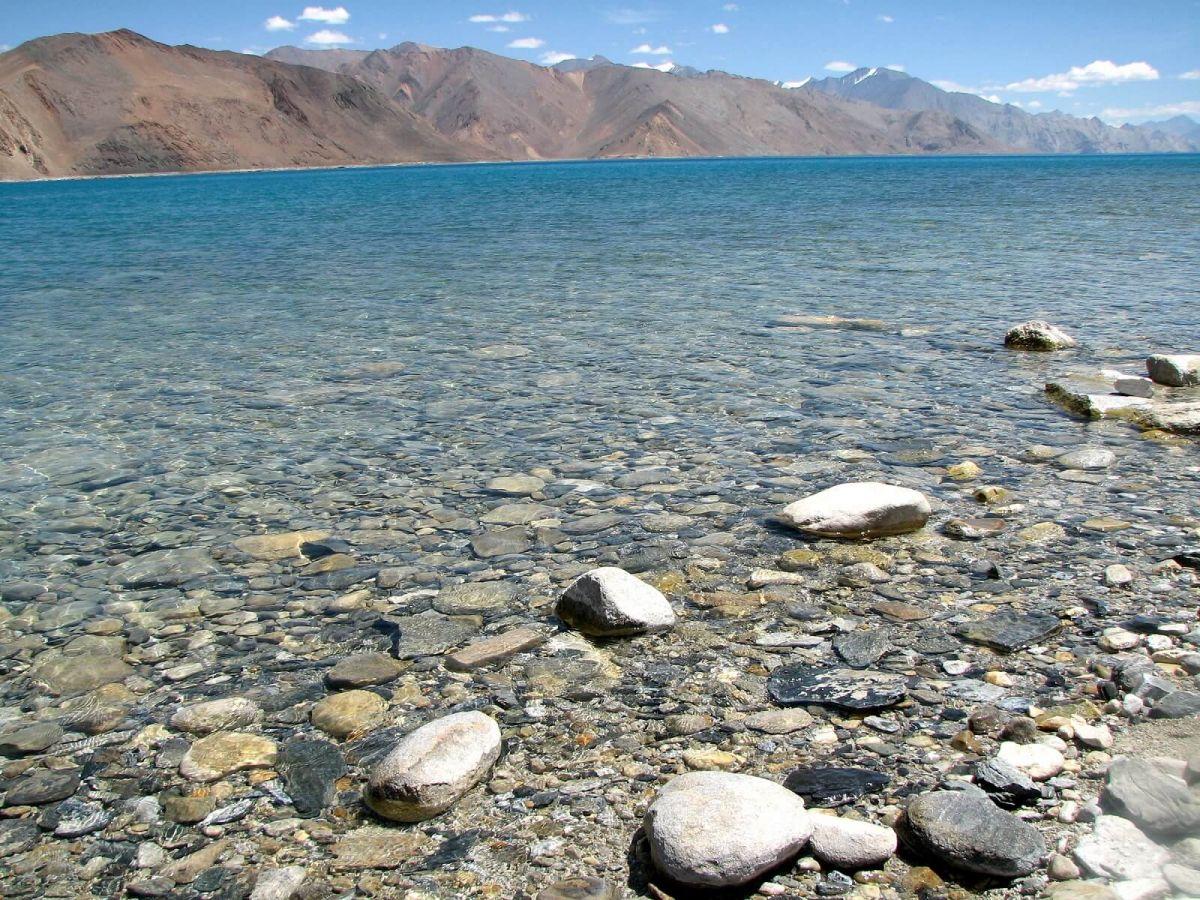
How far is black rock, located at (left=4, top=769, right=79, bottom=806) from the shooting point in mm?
4659

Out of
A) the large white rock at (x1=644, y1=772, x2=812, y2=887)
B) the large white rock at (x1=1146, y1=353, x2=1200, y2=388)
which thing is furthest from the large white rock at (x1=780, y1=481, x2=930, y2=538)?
the large white rock at (x1=1146, y1=353, x2=1200, y2=388)

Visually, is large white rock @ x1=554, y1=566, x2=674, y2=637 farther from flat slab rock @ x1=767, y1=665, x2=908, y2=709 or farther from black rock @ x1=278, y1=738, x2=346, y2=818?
black rock @ x1=278, y1=738, x2=346, y2=818

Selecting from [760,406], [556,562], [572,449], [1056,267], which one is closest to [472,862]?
[556,562]

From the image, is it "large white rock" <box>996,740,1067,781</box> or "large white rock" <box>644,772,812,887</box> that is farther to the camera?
"large white rock" <box>996,740,1067,781</box>

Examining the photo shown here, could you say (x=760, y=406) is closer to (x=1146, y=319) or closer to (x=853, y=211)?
(x=1146, y=319)

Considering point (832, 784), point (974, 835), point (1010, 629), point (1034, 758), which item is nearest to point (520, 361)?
point (1010, 629)

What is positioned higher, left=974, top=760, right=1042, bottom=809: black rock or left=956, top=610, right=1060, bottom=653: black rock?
left=974, top=760, right=1042, bottom=809: black rock

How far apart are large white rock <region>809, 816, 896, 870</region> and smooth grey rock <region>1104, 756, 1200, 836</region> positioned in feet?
3.26

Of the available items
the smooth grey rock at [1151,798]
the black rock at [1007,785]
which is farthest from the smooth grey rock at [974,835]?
the smooth grey rock at [1151,798]

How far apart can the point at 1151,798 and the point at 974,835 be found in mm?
781

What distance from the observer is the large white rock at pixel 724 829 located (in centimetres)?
380

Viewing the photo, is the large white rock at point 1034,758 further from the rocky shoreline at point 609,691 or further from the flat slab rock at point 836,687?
the flat slab rock at point 836,687

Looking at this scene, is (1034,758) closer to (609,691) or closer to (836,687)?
(836,687)

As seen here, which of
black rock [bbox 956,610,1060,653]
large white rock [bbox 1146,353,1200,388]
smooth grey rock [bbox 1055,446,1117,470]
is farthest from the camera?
large white rock [bbox 1146,353,1200,388]
